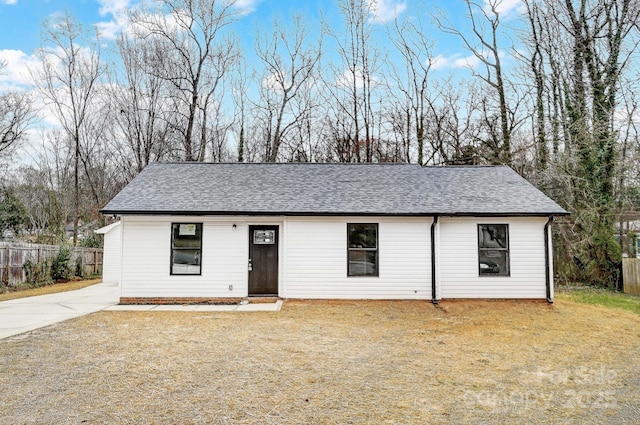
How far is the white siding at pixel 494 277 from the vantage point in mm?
10906

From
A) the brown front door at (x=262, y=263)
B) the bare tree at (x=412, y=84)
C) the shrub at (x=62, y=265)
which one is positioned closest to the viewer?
the brown front door at (x=262, y=263)

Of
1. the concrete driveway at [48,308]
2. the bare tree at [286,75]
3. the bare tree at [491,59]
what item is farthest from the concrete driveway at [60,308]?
the bare tree at [491,59]

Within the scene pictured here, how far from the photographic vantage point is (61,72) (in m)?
23.3

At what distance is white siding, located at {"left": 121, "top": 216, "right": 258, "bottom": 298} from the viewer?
35.2ft

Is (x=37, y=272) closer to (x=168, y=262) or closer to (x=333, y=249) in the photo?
(x=168, y=262)

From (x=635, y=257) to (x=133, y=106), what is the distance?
24.6 metres

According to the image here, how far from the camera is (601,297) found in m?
12.1

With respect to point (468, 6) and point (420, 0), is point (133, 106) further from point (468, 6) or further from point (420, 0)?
point (468, 6)

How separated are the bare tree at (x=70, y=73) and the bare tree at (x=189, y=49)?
3515 millimetres

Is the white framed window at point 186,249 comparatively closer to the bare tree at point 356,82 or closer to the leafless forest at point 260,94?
the leafless forest at point 260,94

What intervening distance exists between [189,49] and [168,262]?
16.5 metres

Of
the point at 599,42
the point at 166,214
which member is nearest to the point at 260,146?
the point at 166,214

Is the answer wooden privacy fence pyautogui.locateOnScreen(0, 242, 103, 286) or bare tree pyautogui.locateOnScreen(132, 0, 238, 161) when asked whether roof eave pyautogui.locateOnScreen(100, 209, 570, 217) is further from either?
bare tree pyautogui.locateOnScreen(132, 0, 238, 161)

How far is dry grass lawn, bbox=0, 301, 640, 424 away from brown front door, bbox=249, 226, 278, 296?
6.45ft
